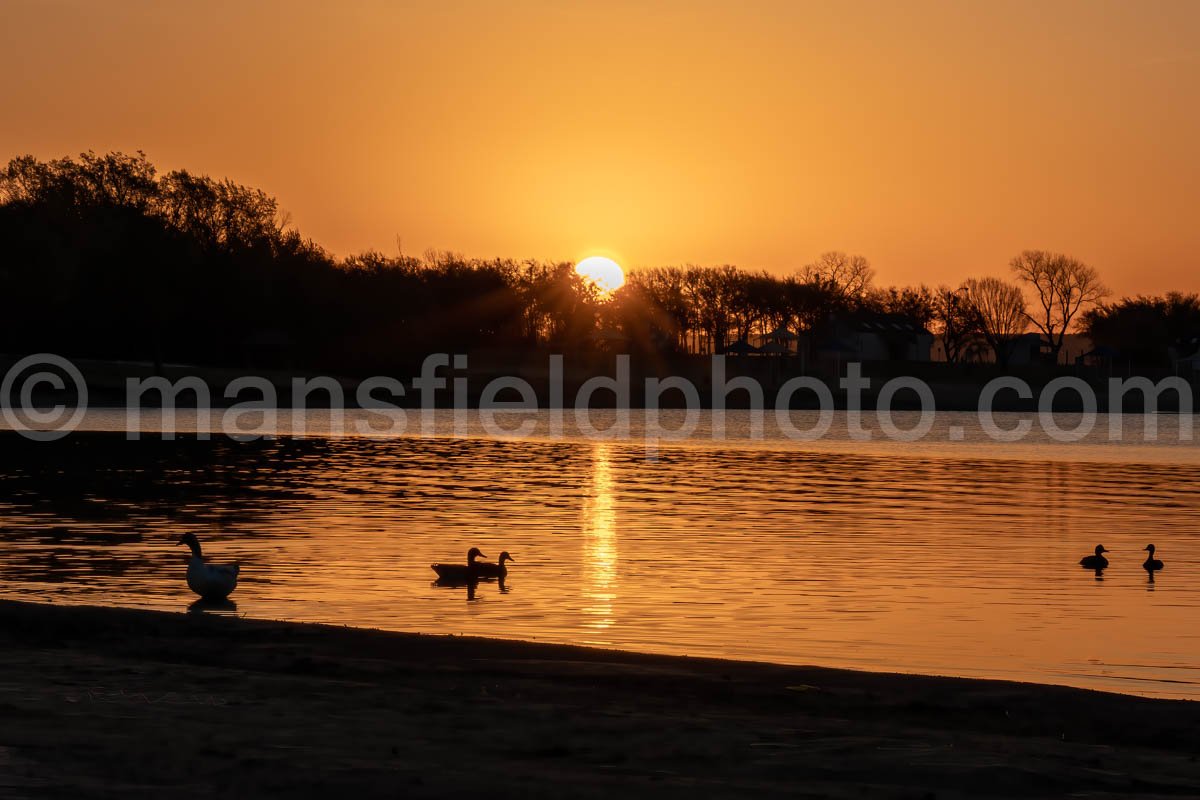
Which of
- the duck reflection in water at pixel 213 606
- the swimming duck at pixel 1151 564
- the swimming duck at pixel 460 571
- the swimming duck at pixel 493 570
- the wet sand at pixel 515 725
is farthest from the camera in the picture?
the swimming duck at pixel 1151 564

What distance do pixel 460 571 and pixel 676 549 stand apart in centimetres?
748

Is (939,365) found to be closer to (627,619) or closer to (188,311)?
(188,311)

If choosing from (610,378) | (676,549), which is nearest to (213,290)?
(610,378)

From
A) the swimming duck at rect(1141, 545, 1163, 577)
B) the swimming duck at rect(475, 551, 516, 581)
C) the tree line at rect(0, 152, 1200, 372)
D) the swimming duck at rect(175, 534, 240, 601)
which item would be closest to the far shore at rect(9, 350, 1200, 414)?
the tree line at rect(0, 152, 1200, 372)

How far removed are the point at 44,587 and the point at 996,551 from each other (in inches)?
740

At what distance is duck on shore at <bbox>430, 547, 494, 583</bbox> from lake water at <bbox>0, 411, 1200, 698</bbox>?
0.36 meters

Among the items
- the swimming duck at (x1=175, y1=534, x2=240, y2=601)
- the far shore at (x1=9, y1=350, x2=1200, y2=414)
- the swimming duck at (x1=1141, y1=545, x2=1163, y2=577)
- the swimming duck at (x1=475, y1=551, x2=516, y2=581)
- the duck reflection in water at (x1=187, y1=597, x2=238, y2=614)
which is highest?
the far shore at (x1=9, y1=350, x2=1200, y2=414)

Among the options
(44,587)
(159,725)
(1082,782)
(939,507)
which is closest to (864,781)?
(1082,782)

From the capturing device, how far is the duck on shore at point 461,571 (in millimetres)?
25516

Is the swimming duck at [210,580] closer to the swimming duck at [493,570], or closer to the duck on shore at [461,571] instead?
the duck on shore at [461,571]

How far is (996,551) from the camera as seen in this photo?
108 ft

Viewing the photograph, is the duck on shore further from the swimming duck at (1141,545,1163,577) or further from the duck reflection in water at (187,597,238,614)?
the swimming duck at (1141,545,1163,577)

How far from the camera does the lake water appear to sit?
837 inches

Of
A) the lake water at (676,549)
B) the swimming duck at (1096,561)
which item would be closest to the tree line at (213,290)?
the lake water at (676,549)
